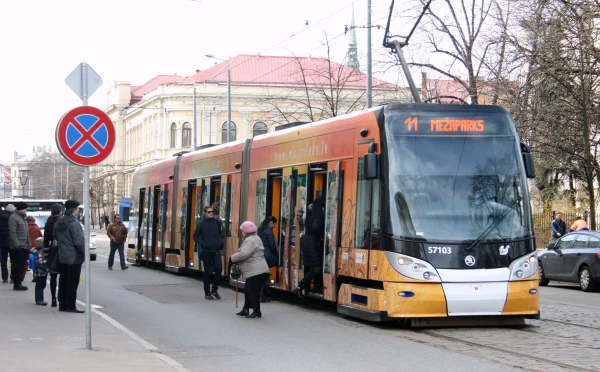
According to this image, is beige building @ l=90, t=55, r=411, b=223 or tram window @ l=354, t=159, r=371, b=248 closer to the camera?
tram window @ l=354, t=159, r=371, b=248

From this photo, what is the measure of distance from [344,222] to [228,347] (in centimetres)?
341

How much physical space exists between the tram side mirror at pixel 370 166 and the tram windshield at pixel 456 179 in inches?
9.2

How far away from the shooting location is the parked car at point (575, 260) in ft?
70.1

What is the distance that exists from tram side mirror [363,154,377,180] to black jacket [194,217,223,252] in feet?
18.2

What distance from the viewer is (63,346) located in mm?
10625

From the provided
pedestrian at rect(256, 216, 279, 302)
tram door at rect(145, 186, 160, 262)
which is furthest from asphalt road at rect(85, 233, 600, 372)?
tram door at rect(145, 186, 160, 262)

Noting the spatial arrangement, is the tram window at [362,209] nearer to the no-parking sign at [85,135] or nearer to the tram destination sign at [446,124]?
the tram destination sign at [446,124]

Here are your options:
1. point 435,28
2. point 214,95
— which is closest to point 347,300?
point 435,28

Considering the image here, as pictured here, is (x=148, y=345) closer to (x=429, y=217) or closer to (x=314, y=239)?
(x=429, y=217)

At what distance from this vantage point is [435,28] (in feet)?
119

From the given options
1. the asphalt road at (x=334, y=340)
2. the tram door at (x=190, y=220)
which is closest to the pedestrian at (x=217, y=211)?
the asphalt road at (x=334, y=340)

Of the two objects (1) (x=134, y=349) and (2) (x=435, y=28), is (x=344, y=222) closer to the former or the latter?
(1) (x=134, y=349)

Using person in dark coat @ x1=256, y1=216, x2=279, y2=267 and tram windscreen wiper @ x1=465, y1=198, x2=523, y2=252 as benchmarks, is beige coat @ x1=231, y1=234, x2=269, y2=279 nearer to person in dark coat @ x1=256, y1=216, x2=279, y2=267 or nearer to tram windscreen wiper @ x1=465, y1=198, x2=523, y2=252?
person in dark coat @ x1=256, y1=216, x2=279, y2=267

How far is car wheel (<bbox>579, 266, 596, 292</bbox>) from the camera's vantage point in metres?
21.4
